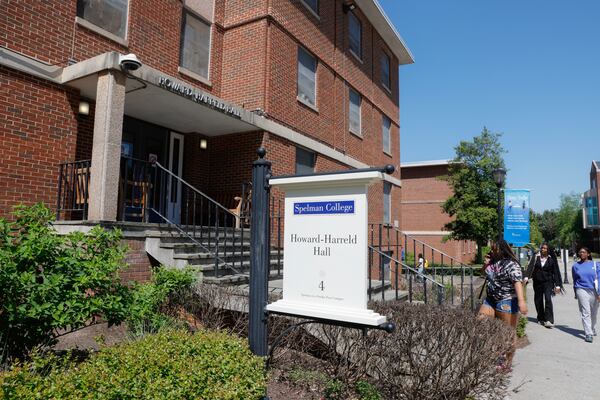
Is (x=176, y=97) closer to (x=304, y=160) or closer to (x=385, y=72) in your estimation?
(x=304, y=160)

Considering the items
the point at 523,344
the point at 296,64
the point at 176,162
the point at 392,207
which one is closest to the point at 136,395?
the point at 523,344

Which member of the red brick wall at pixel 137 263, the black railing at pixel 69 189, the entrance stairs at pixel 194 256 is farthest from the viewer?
the black railing at pixel 69 189

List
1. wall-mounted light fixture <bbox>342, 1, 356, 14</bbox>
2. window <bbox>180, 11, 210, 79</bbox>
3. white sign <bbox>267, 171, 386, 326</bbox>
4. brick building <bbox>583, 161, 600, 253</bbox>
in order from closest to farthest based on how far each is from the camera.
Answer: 1. white sign <bbox>267, 171, 386, 326</bbox>
2. window <bbox>180, 11, 210, 79</bbox>
3. wall-mounted light fixture <bbox>342, 1, 356, 14</bbox>
4. brick building <bbox>583, 161, 600, 253</bbox>

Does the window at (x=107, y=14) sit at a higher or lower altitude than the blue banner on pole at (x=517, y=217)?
higher

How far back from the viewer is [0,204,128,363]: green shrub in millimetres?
3887

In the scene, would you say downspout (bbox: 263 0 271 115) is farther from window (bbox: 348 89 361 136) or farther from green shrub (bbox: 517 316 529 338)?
green shrub (bbox: 517 316 529 338)

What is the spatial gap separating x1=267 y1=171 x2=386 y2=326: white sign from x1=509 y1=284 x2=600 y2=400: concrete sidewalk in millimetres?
2181

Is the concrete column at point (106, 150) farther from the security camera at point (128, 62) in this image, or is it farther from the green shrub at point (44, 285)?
the green shrub at point (44, 285)

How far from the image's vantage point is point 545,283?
9.58 metres

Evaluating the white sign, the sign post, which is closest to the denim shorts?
the white sign

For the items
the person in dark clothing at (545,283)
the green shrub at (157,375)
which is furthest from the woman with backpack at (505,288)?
the person in dark clothing at (545,283)

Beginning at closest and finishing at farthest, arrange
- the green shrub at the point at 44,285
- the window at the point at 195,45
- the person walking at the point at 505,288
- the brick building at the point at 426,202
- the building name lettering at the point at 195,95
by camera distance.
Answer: the green shrub at the point at 44,285 → the person walking at the point at 505,288 → the building name lettering at the point at 195,95 → the window at the point at 195,45 → the brick building at the point at 426,202

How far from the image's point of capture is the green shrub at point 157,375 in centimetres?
260

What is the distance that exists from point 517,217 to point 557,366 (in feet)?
24.1
